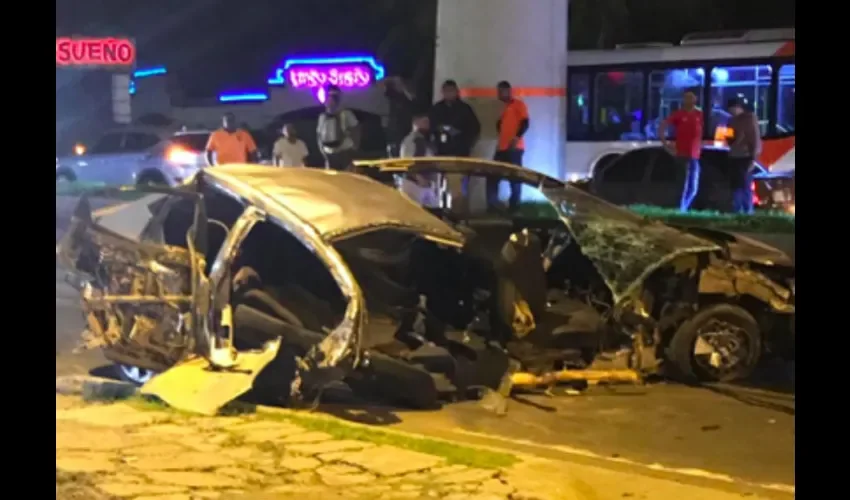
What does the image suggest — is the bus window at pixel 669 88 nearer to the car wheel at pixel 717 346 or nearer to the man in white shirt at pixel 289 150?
the man in white shirt at pixel 289 150

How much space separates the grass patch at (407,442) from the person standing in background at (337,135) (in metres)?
2.66

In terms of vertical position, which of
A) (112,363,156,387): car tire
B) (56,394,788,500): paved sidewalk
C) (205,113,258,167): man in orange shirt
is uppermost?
(205,113,258,167): man in orange shirt

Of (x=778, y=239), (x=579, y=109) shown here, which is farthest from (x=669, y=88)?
(x=778, y=239)

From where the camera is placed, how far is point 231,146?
9.77m

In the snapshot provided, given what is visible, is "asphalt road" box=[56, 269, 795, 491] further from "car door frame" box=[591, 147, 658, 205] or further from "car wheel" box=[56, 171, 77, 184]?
"car door frame" box=[591, 147, 658, 205]

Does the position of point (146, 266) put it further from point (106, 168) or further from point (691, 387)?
point (106, 168)

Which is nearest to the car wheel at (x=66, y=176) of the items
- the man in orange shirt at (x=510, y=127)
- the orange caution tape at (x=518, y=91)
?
the orange caution tape at (x=518, y=91)

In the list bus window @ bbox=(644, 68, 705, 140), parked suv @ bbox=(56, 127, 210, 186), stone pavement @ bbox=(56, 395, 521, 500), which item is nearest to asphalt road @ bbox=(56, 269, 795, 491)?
stone pavement @ bbox=(56, 395, 521, 500)

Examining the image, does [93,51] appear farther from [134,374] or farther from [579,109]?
[579,109]

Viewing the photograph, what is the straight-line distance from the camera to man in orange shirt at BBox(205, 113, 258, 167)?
378 inches

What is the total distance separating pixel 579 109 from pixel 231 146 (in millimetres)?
7303

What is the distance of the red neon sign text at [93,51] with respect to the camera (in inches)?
429

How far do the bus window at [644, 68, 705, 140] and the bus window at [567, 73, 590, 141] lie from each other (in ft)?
3.16
